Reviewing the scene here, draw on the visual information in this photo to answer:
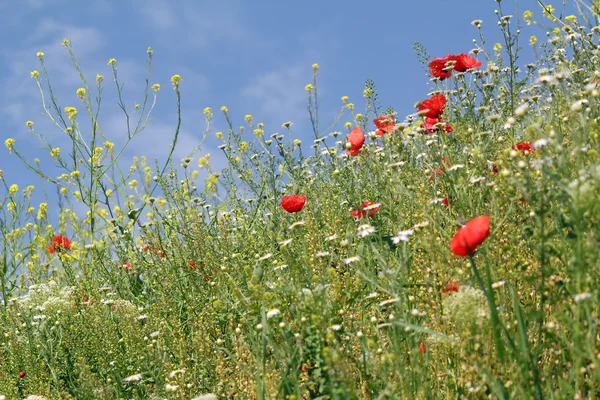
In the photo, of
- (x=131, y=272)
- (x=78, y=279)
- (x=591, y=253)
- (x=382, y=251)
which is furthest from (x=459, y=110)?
(x=591, y=253)

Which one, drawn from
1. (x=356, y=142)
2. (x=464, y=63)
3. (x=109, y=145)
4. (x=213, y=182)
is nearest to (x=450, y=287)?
(x=356, y=142)

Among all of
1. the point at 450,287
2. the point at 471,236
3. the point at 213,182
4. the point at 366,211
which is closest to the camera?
the point at 471,236

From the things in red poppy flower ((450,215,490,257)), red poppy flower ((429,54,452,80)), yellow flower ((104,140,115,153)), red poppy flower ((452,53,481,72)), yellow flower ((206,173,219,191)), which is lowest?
red poppy flower ((450,215,490,257))

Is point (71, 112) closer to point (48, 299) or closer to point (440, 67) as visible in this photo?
point (48, 299)

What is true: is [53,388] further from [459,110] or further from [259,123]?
[259,123]

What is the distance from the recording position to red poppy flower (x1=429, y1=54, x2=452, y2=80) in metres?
4.87

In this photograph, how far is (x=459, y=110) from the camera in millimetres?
5281

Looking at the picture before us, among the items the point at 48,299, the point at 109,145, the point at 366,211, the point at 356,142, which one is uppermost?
the point at 109,145

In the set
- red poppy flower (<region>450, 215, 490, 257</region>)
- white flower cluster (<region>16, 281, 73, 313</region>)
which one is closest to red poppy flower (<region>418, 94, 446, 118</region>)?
red poppy flower (<region>450, 215, 490, 257</region>)

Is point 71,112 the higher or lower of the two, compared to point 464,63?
higher

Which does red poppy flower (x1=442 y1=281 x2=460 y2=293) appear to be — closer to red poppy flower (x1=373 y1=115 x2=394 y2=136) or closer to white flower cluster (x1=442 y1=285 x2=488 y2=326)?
white flower cluster (x1=442 y1=285 x2=488 y2=326)

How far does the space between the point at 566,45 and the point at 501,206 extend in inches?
161

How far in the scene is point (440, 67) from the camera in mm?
4910

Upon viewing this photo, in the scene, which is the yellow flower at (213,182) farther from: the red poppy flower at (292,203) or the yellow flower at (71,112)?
the red poppy flower at (292,203)
